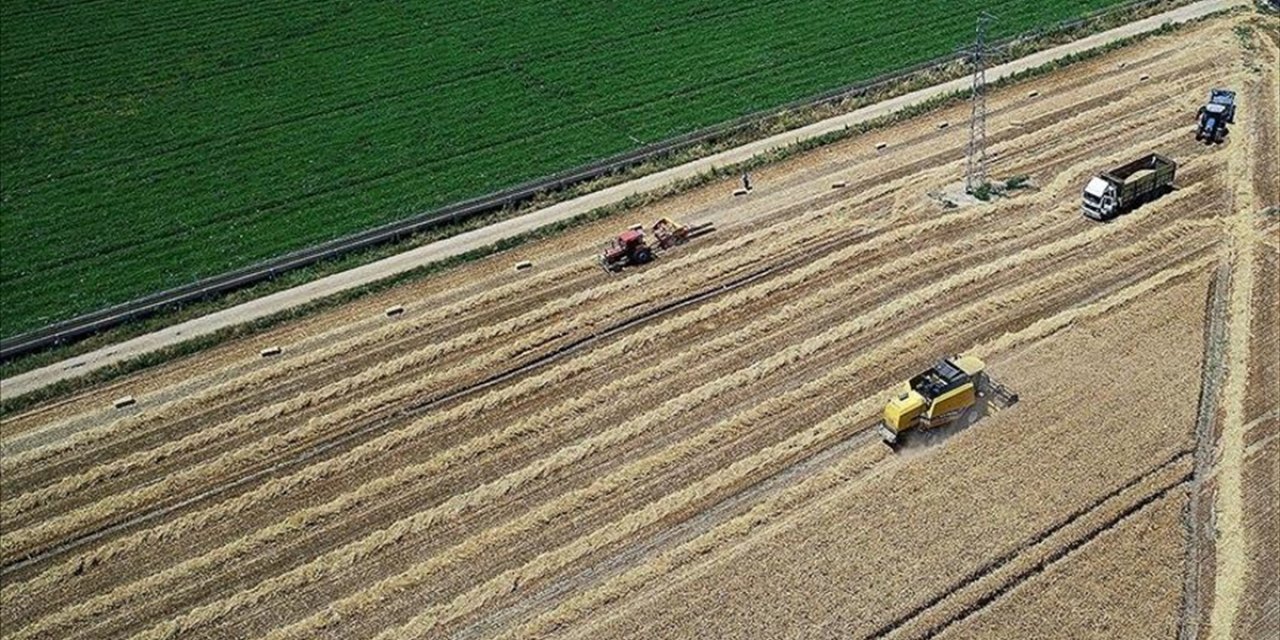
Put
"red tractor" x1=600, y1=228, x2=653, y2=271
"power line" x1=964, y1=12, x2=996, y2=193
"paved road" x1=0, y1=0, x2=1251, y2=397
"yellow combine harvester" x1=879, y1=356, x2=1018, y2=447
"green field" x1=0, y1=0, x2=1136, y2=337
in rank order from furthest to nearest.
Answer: "green field" x1=0, y1=0, x2=1136, y2=337
"power line" x1=964, y1=12, x2=996, y2=193
"red tractor" x1=600, y1=228, x2=653, y2=271
"paved road" x1=0, y1=0, x2=1251, y2=397
"yellow combine harvester" x1=879, y1=356, x2=1018, y2=447

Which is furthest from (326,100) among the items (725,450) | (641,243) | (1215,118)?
(1215,118)

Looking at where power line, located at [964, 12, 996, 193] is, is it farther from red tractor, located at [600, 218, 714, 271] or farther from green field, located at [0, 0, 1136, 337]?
red tractor, located at [600, 218, 714, 271]

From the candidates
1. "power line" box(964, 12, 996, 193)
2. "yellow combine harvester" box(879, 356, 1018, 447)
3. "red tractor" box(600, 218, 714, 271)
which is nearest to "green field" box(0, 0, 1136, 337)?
"red tractor" box(600, 218, 714, 271)

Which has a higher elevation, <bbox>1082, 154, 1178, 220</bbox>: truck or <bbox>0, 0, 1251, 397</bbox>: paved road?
<bbox>0, 0, 1251, 397</bbox>: paved road

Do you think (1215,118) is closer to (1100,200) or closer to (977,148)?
(1100,200)

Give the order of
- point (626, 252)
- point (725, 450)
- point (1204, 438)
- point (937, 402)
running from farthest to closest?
point (626, 252) → point (725, 450) → point (1204, 438) → point (937, 402)

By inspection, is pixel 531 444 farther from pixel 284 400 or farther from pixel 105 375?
pixel 105 375

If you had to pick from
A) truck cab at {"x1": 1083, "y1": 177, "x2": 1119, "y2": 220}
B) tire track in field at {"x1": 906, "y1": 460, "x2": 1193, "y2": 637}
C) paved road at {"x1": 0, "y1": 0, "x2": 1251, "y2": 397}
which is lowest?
tire track in field at {"x1": 906, "y1": 460, "x2": 1193, "y2": 637}

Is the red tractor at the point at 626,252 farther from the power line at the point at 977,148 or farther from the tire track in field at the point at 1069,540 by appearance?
the tire track in field at the point at 1069,540
